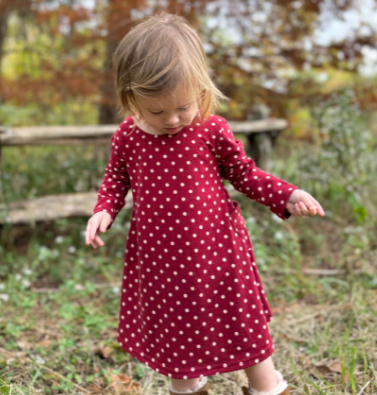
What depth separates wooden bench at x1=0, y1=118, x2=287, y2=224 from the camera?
3.61m

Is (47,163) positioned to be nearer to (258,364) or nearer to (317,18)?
(317,18)

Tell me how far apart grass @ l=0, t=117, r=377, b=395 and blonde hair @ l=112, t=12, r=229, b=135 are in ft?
3.83

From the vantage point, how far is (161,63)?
1613 millimetres

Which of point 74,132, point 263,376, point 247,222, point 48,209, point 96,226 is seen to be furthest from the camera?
point 74,132

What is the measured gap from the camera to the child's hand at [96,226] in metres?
1.78

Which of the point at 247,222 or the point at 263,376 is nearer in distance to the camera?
the point at 263,376

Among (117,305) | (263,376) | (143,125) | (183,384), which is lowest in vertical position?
(117,305)

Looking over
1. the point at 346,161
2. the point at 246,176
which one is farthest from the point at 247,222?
the point at 246,176

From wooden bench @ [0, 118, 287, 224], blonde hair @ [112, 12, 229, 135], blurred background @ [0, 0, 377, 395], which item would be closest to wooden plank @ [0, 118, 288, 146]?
wooden bench @ [0, 118, 287, 224]

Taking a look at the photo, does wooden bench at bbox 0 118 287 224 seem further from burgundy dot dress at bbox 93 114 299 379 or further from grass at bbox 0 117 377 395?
burgundy dot dress at bbox 93 114 299 379

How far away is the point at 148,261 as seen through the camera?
6.16 ft

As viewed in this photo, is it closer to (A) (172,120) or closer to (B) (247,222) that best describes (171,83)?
(A) (172,120)

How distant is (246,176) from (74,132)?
8.30 ft

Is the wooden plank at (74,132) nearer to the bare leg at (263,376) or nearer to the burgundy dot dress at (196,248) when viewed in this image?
the burgundy dot dress at (196,248)
